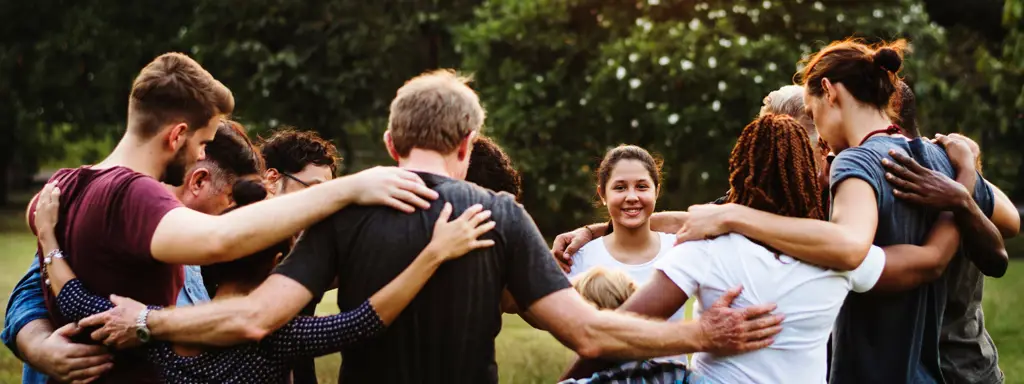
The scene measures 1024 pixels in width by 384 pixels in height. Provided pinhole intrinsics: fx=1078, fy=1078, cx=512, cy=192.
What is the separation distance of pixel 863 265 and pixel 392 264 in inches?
63.3

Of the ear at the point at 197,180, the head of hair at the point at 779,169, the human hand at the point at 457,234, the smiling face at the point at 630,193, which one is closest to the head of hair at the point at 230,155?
the ear at the point at 197,180

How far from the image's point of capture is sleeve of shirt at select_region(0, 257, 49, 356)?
402 centimetres

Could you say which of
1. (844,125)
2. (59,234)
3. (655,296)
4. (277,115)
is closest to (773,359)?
(655,296)

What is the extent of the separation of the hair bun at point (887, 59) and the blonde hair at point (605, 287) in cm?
125

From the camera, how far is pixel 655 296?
11.6ft

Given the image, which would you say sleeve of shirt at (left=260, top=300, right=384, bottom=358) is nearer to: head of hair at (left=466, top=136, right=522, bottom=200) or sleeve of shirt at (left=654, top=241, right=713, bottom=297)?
sleeve of shirt at (left=654, top=241, right=713, bottom=297)

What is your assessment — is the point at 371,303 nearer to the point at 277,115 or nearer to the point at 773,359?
the point at 773,359

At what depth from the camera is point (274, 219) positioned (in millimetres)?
3402

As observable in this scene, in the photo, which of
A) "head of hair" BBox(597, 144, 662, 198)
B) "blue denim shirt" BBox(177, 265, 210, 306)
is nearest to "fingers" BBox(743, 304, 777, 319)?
"blue denim shirt" BBox(177, 265, 210, 306)

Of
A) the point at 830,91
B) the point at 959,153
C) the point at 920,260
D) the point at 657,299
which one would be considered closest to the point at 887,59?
the point at 830,91

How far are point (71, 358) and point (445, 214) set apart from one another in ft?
4.62

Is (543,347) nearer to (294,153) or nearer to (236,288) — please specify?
(294,153)

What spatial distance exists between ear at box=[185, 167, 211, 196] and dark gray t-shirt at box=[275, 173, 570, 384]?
1505mm

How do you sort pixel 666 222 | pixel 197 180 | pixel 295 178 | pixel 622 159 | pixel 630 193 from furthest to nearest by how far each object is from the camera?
pixel 666 222 → pixel 622 159 → pixel 630 193 → pixel 295 178 → pixel 197 180
